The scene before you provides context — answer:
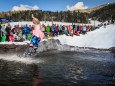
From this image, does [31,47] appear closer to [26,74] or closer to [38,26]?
[38,26]

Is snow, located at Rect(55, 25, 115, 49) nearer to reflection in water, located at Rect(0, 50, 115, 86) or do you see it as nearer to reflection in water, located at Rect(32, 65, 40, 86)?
reflection in water, located at Rect(0, 50, 115, 86)

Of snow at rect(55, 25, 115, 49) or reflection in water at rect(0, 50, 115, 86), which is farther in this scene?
snow at rect(55, 25, 115, 49)

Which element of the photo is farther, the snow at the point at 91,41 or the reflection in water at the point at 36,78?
the snow at the point at 91,41

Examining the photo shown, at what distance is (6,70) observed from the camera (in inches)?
374

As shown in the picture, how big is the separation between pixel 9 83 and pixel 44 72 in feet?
6.79

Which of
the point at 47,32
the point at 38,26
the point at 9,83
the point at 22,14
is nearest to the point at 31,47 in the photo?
the point at 38,26

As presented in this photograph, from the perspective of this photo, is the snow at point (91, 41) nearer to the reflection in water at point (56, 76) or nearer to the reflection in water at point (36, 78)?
the reflection in water at point (56, 76)

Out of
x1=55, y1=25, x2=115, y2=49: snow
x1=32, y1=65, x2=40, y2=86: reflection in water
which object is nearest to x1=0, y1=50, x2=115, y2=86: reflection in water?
x1=32, y1=65, x2=40, y2=86: reflection in water

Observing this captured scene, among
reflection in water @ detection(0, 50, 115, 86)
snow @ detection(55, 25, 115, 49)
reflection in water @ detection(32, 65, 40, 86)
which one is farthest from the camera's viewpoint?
snow @ detection(55, 25, 115, 49)

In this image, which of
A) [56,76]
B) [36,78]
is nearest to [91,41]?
[56,76]

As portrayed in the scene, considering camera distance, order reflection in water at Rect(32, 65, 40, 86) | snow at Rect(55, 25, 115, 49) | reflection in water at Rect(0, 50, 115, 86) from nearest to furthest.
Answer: reflection in water at Rect(32, 65, 40, 86) < reflection in water at Rect(0, 50, 115, 86) < snow at Rect(55, 25, 115, 49)

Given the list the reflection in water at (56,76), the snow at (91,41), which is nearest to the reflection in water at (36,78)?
the reflection in water at (56,76)

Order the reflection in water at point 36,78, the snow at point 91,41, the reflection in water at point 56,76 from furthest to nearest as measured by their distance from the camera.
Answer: the snow at point 91,41
the reflection in water at point 56,76
the reflection in water at point 36,78

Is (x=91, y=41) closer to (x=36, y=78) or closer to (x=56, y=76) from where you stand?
(x=56, y=76)
